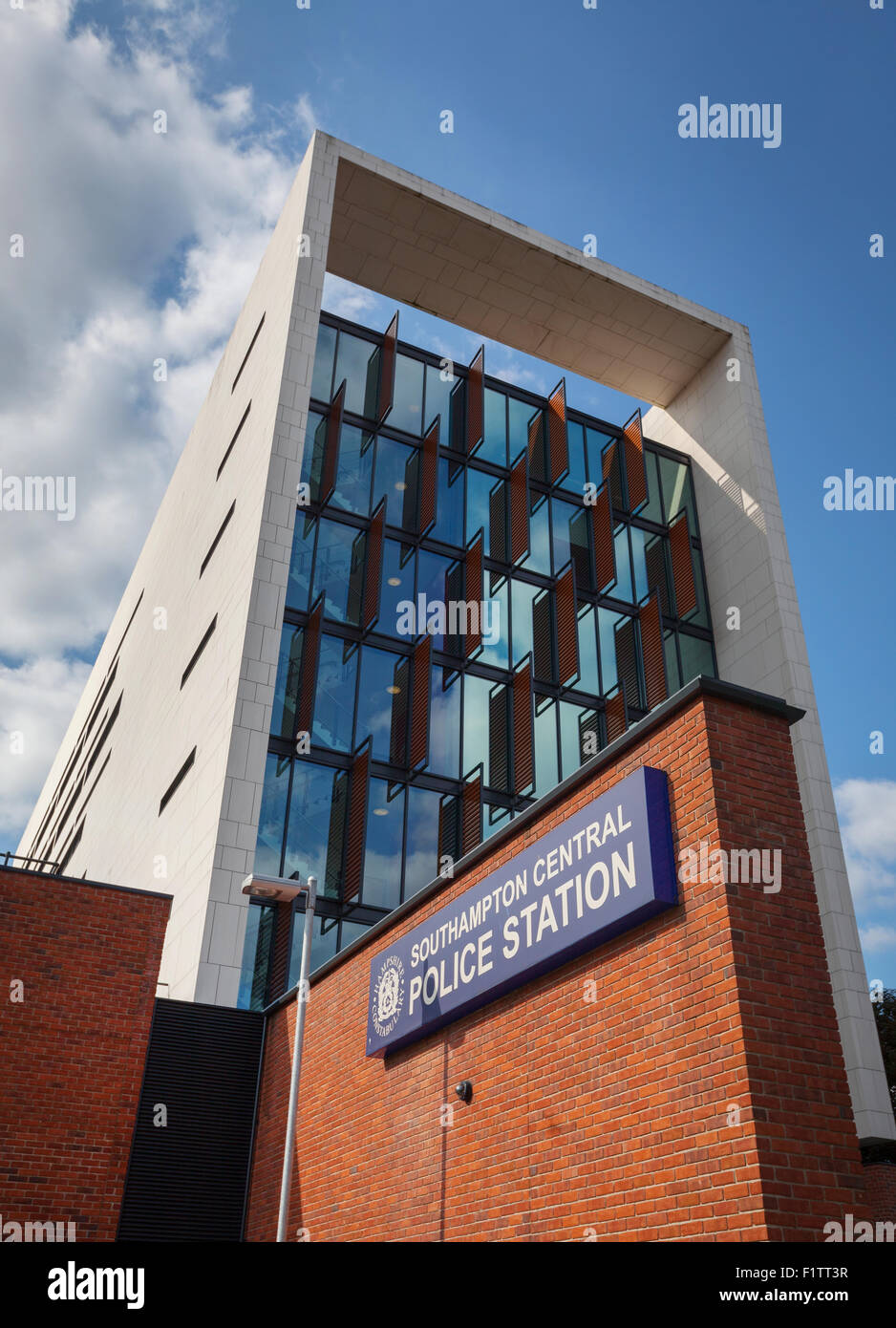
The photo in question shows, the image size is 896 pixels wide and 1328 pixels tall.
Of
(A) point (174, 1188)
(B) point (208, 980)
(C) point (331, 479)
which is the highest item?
(C) point (331, 479)

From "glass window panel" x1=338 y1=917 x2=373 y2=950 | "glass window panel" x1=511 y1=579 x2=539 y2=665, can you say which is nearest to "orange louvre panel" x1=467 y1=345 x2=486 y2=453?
"glass window panel" x1=511 y1=579 x2=539 y2=665

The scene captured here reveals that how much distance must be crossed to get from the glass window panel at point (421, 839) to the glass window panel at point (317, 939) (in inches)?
72.3

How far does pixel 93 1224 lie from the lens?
13.0 meters

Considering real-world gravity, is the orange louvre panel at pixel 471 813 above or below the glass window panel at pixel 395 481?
below

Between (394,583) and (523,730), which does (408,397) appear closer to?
(394,583)

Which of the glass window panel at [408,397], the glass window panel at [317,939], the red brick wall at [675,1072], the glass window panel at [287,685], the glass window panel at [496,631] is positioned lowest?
the red brick wall at [675,1072]

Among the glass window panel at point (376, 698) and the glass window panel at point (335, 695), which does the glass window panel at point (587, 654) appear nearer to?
the glass window panel at point (376, 698)

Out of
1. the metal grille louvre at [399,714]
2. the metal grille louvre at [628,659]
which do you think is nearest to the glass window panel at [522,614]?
the metal grille louvre at [628,659]

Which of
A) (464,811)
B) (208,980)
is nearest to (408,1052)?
(208,980)

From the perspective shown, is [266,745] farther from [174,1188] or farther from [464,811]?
[174,1188]

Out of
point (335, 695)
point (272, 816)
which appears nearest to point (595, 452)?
point (335, 695)

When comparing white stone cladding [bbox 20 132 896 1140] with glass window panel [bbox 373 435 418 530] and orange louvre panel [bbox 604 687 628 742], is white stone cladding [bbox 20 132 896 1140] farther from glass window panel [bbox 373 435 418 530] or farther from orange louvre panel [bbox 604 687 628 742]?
orange louvre panel [bbox 604 687 628 742]

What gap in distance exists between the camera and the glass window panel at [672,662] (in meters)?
27.9

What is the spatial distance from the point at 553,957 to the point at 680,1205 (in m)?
2.19
